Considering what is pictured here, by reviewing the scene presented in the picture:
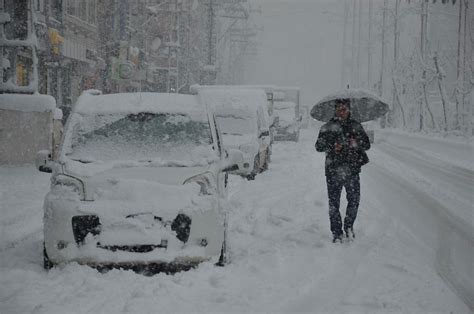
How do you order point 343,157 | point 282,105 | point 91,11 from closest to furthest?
point 343,157 < point 91,11 < point 282,105

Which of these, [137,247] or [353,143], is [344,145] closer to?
[353,143]

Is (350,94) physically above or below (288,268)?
above

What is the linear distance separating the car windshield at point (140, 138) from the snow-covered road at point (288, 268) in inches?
46.6

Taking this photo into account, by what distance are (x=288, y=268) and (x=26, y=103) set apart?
1138 centimetres

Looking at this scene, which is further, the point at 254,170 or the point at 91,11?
the point at 91,11

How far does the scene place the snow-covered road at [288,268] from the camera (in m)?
5.43

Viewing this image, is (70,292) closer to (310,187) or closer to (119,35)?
(310,187)

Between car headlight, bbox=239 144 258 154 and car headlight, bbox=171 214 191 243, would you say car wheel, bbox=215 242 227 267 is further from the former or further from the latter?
car headlight, bbox=239 144 258 154

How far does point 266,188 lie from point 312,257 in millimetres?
6131

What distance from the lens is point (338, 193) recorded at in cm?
812

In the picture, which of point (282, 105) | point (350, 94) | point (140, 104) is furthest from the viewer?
point (282, 105)

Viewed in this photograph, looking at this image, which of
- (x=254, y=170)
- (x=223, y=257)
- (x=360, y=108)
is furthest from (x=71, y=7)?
(x=223, y=257)

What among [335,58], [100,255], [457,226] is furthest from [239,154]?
[335,58]

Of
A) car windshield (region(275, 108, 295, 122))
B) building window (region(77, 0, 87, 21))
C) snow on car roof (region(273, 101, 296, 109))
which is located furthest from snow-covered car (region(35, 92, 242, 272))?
snow on car roof (region(273, 101, 296, 109))
